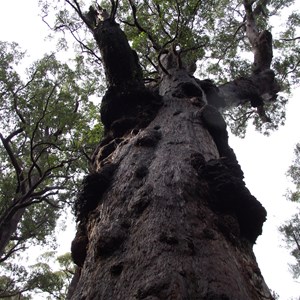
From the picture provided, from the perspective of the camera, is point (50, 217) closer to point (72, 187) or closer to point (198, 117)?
point (72, 187)

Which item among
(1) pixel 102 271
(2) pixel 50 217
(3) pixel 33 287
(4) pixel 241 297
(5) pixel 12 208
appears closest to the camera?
(4) pixel 241 297

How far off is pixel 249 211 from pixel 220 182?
259mm

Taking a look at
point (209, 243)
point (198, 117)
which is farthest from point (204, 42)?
point (209, 243)

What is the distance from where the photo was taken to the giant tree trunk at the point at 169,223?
1.53 m

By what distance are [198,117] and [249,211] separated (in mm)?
1444

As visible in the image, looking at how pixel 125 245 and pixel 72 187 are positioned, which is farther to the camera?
pixel 72 187

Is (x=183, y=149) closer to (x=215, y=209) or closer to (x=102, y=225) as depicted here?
(x=215, y=209)

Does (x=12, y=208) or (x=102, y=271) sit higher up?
(x=12, y=208)

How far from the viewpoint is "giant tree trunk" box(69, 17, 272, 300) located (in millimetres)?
1528

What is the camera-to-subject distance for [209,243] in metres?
1.77

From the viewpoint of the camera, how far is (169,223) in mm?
1843

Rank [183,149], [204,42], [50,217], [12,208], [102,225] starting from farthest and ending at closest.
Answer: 1. [50,217]
2. [12,208]
3. [204,42]
4. [183,149]
5. [102,225]

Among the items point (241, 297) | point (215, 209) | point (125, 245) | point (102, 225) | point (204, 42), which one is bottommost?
point (241, 297)

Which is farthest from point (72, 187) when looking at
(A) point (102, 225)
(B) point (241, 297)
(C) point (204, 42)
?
(B) point (241, 297)
